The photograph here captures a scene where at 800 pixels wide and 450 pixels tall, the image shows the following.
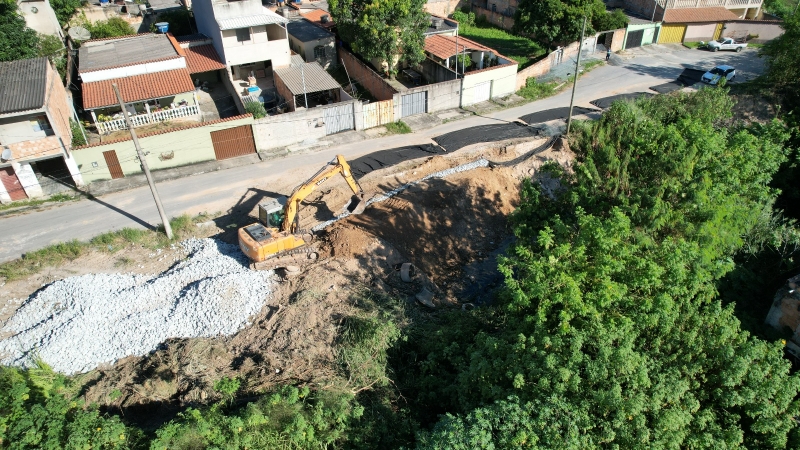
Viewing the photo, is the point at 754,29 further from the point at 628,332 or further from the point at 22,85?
the point at 22,85

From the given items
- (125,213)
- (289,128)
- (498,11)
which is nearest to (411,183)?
(289,128)

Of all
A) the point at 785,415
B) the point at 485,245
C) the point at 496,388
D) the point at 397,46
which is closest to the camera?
the point at 785,415

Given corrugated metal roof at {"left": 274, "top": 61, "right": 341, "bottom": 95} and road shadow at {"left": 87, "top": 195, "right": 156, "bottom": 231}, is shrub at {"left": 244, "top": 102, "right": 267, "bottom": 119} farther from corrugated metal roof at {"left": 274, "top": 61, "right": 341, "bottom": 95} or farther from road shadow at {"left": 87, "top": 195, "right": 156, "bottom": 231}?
road shadow at {"left": 87, "top": 195, "right": 156, "bottom": 231}

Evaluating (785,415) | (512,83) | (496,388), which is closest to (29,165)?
(496,388)

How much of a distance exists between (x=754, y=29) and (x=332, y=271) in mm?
46511

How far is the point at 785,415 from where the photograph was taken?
41.1ft

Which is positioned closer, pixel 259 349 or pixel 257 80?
pixel 259 349

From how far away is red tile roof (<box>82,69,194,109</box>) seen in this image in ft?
107

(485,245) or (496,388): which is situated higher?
(496,388)

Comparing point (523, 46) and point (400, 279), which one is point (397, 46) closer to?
point (523, 46)

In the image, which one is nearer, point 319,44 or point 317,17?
point 319,44

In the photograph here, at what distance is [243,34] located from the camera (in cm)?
3650

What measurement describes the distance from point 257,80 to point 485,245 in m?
22.8

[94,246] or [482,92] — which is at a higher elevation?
[482,92]
